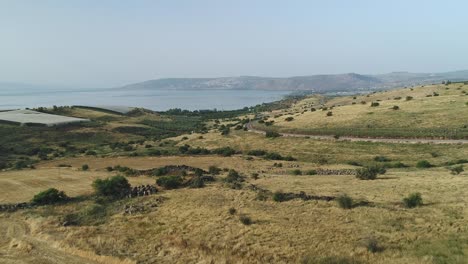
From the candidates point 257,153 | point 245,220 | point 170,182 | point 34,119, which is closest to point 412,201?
point 245,220

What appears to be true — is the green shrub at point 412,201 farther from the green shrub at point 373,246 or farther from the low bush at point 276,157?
the low bush at point 276,157

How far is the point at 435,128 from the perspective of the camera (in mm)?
69062

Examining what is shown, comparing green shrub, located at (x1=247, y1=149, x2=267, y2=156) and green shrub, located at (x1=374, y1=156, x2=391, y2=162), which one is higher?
green shrub, located at (x1=374, y1=156, x2=391, y2=162)

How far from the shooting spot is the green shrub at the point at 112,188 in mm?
33844

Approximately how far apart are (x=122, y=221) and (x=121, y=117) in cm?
13972

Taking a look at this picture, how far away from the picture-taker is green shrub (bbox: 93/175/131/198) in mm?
33844

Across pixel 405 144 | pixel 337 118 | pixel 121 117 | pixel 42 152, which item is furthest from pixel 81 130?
Result: pixel 405 144

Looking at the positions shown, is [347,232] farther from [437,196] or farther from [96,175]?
[96,175]

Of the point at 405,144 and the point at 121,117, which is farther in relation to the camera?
the point at 121,117

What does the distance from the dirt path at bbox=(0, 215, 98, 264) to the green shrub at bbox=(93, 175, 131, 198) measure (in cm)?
741

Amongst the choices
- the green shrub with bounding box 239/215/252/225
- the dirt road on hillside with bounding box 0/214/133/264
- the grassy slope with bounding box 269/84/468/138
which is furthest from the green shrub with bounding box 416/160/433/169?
the dirt road on hillside with bounding box 0/214/133/264

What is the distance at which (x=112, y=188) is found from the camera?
34.2 meters

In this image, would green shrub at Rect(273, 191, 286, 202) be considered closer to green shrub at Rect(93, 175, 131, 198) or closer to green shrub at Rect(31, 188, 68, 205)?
green shrub at Rect(93, 175, 131, 198)

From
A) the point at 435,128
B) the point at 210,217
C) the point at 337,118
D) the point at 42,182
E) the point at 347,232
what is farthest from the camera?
the point at 337,118
